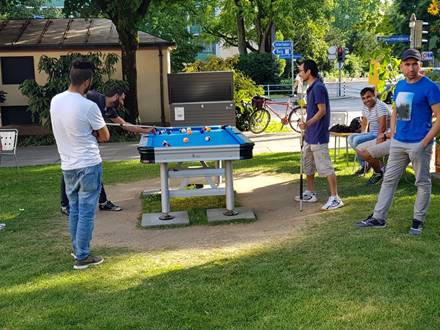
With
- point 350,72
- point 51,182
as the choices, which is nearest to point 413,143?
point 51,182

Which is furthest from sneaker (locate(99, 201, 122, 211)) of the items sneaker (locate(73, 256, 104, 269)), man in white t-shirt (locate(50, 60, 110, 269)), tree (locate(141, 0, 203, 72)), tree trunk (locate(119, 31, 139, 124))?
tree (locate(141, 0, 203, 72))

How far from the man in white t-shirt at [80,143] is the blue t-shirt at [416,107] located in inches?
114

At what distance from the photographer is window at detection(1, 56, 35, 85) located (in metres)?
17.6

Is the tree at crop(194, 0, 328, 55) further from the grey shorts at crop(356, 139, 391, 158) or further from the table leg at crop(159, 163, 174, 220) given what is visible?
the table leg at crop(159, 163, 174, 220)

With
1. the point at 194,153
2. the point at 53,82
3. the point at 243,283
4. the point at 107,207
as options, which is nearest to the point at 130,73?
the point at 53,82

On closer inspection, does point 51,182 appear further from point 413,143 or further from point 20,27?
point 20,27

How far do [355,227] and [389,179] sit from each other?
63 cm

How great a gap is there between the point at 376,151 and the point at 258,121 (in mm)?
8505

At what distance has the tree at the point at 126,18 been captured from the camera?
49.3 feet

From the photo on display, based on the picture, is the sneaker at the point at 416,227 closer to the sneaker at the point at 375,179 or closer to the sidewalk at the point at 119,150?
the sneaker at the point at 375,179

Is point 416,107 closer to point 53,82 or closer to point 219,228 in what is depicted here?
point 219,228

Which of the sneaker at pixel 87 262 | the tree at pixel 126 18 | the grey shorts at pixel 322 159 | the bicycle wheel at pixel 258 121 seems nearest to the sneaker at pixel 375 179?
the grey shorts at pixel 322 159

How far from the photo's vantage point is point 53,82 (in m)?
16.0

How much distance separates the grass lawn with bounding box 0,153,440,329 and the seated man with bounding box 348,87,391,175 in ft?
5.77
